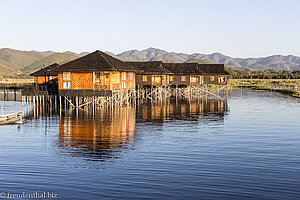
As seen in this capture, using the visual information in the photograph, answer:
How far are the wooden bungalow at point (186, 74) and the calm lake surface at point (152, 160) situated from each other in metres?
40.6

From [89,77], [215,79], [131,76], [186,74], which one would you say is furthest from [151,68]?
[89,77]

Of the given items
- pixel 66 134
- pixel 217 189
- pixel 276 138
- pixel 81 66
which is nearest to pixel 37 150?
pixel 66 134

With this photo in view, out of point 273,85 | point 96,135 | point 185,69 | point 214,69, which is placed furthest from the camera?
point 273,85

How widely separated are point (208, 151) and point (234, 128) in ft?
31.4

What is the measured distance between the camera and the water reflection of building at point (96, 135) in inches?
765

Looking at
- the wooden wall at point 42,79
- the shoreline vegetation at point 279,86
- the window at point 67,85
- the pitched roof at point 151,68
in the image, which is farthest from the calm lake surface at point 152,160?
the shoreline vegetation at point 279,86

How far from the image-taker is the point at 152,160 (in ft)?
56.9

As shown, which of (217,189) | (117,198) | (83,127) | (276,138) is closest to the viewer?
(117,198)

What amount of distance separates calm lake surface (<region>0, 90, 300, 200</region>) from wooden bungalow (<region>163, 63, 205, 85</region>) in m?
40.6

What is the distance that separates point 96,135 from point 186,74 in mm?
47716

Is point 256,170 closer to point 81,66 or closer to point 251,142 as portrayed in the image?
point 251,142

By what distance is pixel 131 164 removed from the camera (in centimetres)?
1655

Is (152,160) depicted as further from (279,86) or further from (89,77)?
(279,86)

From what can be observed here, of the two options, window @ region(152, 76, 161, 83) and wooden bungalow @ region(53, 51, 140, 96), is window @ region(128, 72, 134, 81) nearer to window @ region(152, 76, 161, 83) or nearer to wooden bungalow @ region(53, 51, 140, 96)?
wooden bungalow @ region(53, 51, 140, 96)
